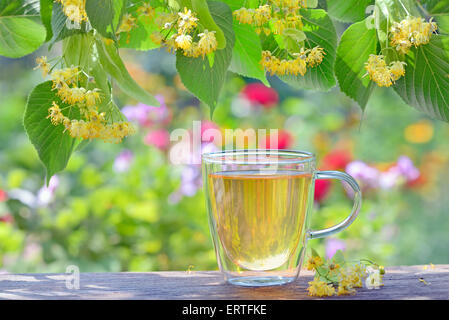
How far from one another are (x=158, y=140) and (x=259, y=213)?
1.23m

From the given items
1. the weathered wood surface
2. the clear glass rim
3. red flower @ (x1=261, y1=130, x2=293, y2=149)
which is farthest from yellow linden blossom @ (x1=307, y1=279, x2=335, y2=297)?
red flower @ (x1=261, y1=130, x2=293, y2=149)

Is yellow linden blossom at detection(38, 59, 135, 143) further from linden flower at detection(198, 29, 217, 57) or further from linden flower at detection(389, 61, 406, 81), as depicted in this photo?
linden flower at detection(389, 61, 406, 81)

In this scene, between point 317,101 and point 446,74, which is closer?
point 446,74

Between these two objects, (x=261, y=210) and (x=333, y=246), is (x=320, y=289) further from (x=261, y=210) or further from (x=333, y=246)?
(x=333, y=246)

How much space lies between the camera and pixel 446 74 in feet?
1.61

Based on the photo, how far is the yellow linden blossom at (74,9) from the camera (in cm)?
40

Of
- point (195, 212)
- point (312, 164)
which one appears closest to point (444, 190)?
point (195, 212)

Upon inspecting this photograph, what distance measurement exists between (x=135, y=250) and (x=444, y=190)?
4.39ft

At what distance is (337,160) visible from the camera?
1.80m

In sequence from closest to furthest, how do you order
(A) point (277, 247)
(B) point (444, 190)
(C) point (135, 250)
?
(A) point (277, 247) < (C) point (135, 250) < (B) point (444, 190)

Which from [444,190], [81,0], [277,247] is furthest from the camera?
[444,190]

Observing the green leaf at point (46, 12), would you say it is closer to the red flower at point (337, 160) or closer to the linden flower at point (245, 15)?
the linden flower at point (245, 15)
